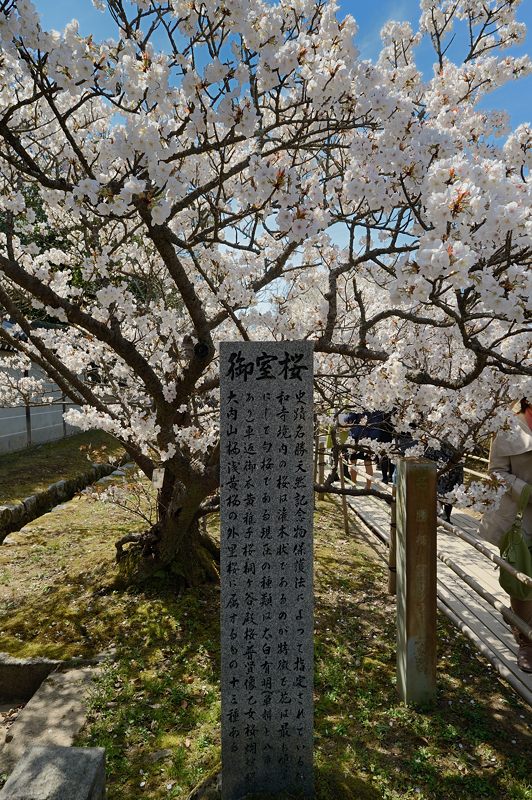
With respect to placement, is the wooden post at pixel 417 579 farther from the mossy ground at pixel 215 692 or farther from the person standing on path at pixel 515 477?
the person standing on path at pixel 515 477

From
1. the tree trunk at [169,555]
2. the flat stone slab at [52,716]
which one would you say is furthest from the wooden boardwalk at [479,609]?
the flat stone slab at [52,716]

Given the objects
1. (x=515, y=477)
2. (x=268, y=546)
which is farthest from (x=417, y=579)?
(x=268, y=546)

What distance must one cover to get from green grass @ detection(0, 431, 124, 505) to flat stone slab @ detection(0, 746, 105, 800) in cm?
504

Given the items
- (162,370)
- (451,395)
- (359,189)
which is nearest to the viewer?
(359,189)

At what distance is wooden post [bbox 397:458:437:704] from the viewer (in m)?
3.56

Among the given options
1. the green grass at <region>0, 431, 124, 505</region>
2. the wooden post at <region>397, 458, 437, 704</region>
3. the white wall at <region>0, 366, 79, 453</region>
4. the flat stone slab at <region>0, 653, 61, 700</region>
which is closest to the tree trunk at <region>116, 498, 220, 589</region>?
the flat stone slab at <region>0, 653, 61, 700</region>

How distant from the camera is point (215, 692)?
3785 mm

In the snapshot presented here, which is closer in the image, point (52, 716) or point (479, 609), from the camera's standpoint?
point (52, 716)

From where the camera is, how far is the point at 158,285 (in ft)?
19.5

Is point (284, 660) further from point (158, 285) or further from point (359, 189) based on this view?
point (158, 285)

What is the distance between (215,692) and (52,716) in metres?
1.10

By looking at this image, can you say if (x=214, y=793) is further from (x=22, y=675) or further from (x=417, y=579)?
(x=22, y=675)

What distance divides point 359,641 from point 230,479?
2643 millimetres

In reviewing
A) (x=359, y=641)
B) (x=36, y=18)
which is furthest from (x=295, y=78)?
(x=359, y=641)
